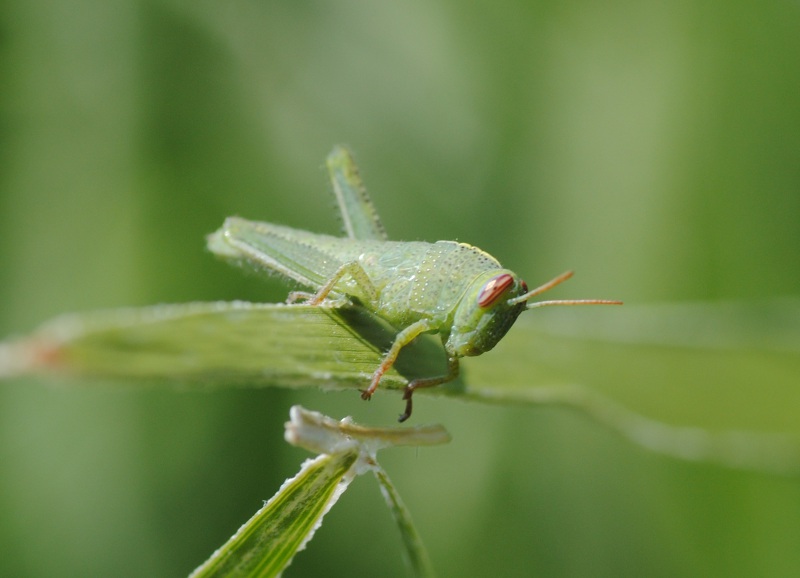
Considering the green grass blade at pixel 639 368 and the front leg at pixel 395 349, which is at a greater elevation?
the front leg at pixel 395 349

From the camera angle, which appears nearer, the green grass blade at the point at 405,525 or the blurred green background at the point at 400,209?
the green grass blade at the point at 405,525

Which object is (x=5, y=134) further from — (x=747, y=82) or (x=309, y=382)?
(x=747, y=82)

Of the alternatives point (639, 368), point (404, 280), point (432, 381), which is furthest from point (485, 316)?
point (639, 368)

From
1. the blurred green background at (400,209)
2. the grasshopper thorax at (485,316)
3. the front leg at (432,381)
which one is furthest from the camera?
the blurred green background at (400,209)

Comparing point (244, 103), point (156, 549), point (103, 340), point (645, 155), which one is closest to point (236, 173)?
point (244, 103)

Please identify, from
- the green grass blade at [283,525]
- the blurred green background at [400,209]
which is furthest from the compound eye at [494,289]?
the blurred green background at [400,209]

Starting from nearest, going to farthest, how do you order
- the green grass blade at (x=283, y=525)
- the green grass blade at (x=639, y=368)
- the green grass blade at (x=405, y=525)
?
the green grass blade at (x=283, y=525)
the green grass blade at (x=405, y=525)
the green grass blade at (x=639, y=368)

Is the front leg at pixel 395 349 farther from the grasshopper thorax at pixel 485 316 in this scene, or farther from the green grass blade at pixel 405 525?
the green grass blade at pixel 405 525
